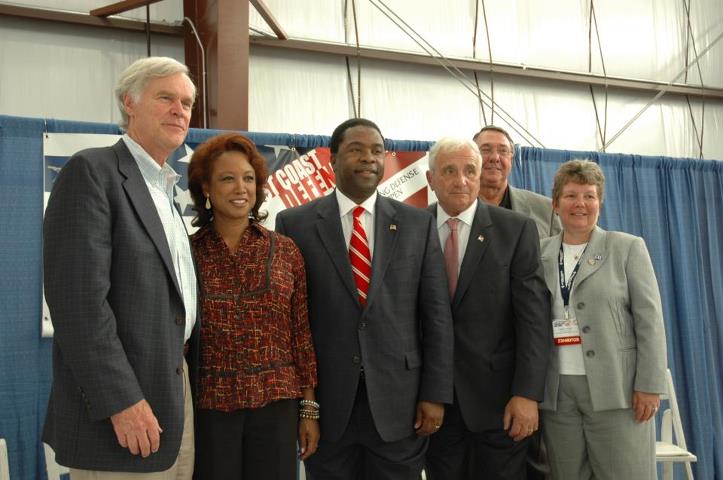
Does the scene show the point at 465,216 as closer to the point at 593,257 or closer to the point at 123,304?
the point at 593,257

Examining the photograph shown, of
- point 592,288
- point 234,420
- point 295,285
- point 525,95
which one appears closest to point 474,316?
point 592,288

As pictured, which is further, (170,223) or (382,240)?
(382,240)

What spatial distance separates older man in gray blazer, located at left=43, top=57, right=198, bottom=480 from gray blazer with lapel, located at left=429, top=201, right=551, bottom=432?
38.5 inches

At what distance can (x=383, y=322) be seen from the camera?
213 cm

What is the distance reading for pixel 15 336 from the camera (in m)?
3.41

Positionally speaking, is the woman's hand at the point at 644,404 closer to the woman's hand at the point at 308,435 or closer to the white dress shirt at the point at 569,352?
the white dress shirt at the point at 569,352

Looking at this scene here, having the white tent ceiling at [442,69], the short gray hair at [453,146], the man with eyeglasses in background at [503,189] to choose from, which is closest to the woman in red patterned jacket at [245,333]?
the short gray hair at [453,146]

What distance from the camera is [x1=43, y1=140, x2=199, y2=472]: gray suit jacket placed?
151cm

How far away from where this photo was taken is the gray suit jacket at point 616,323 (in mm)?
2395

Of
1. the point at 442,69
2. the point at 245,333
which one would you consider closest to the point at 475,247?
the point at 245,333

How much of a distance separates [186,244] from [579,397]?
4.92 ft

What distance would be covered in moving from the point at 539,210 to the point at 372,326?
1415 millimetres

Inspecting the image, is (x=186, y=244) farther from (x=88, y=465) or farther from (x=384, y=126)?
(x=384, y=126)

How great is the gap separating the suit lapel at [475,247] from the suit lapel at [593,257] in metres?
0.40
